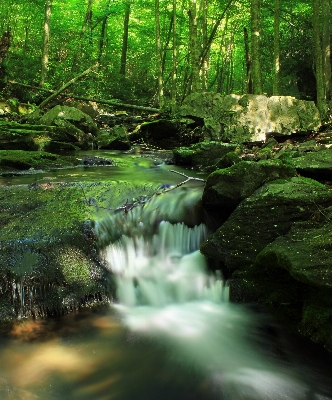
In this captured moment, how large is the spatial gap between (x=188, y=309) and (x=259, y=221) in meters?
1.35

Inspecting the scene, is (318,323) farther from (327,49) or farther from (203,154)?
(327,49)

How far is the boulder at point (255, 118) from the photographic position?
11.8m

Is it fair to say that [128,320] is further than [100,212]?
No

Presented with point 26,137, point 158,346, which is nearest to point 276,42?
point 26,137

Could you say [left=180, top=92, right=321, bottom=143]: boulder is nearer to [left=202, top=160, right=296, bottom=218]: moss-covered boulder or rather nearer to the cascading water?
the cascading water

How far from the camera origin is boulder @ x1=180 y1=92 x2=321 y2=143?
11.8 metres

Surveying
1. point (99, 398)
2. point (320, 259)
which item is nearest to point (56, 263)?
point (99, 398)

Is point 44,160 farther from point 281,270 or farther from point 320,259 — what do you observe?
point 320,259

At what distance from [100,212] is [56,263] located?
3.78 feet

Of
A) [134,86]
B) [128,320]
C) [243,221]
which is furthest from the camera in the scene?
[134,86]

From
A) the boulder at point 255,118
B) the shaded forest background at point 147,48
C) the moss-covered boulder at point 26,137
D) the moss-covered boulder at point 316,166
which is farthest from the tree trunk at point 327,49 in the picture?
the moss-covered boulder at point 26,137

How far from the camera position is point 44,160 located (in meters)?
8.12

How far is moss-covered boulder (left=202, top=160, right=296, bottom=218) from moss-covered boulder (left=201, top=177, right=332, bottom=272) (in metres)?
0.44

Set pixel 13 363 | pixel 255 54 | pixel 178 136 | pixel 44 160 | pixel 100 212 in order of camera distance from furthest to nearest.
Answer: pixel 178 136, pixel 255 54, pixel 44 160, pixel 100 212, pixel 13 363
